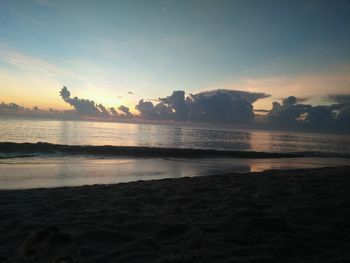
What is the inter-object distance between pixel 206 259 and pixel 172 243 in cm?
71

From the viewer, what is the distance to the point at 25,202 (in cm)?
686

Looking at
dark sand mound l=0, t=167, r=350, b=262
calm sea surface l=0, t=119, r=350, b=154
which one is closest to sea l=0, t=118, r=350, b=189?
calm sea surface l=0, t=119, r=350, b=154

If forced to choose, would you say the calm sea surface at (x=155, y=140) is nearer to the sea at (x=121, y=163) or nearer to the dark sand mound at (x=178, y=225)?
the sea at (x=121, y=163)

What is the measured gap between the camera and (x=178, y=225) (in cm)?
493

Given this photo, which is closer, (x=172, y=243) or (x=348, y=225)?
(x=172, y=243)

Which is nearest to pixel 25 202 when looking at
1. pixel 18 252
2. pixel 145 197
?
pixel 145 197

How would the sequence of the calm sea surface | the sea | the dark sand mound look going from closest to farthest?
the dark sand mound < the sea < the calm sea surface

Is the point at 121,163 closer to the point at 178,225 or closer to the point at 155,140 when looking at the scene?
the point at 178,225

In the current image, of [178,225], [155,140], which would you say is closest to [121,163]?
[178,225]

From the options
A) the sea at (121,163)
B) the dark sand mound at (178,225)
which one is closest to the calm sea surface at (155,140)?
the sea at (121,163)

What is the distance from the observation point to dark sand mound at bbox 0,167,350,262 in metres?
3.79

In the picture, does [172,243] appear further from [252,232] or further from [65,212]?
[65,212]

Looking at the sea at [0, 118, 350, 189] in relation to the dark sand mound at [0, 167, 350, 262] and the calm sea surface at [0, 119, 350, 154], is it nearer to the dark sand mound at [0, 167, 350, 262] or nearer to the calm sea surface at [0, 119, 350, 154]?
the calm sea surface at [0, 119, 350, 154]

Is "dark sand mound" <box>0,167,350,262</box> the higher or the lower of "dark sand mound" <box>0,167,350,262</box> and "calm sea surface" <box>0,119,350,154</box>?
the higher
